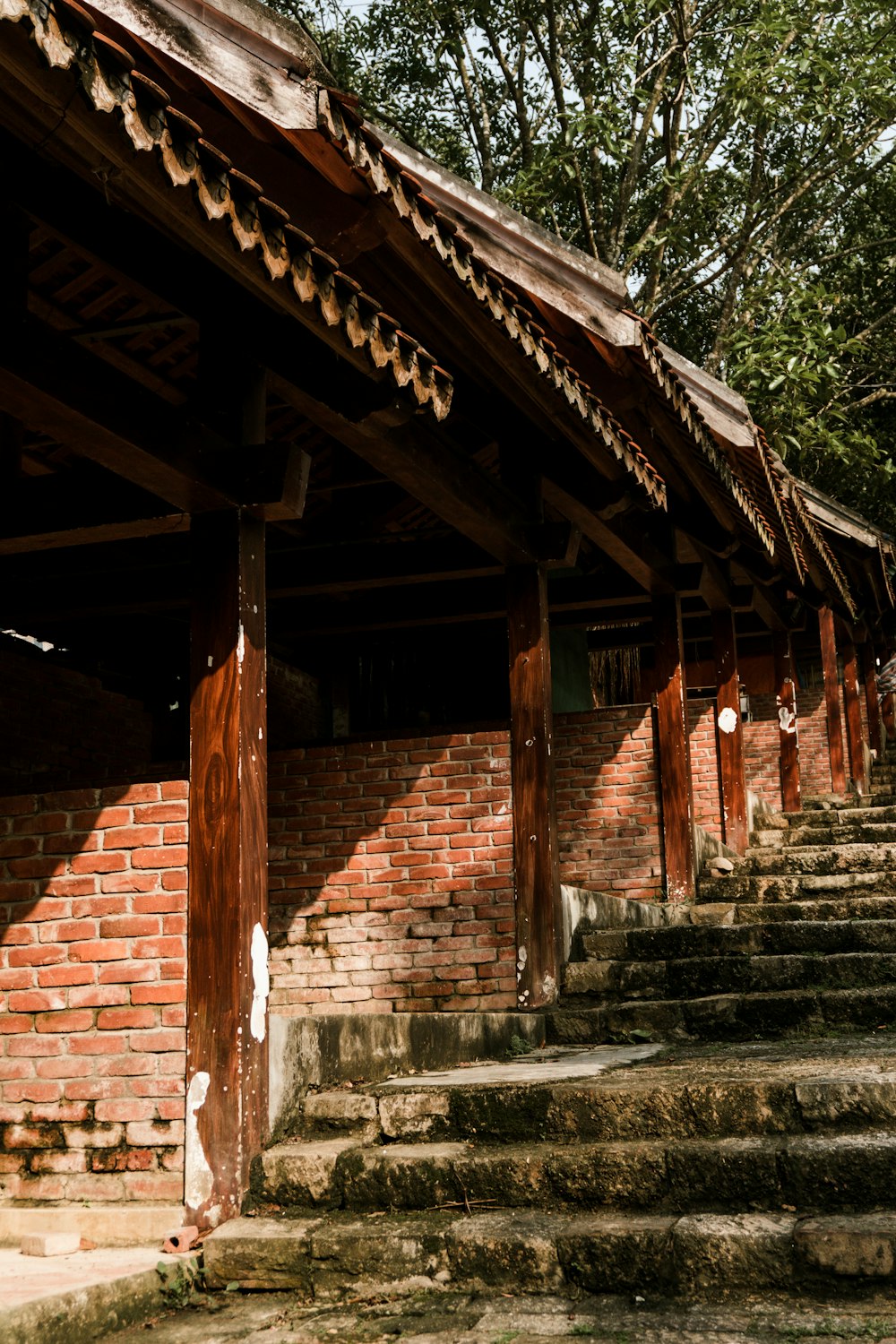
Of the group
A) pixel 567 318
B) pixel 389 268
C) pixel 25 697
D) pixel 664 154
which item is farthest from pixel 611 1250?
pixel 664 154

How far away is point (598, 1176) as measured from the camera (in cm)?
353

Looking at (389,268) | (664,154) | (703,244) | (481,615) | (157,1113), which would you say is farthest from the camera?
(703,244)

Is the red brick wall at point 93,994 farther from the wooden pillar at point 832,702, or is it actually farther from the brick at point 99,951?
the wooden pillar at point 832,702

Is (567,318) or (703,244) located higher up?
(703,244)

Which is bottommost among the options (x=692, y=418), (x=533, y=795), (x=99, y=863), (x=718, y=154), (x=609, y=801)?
(x=99, y=863)

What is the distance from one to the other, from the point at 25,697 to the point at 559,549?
3458 millimetres

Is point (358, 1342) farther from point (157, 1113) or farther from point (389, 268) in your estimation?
point (389, 268)

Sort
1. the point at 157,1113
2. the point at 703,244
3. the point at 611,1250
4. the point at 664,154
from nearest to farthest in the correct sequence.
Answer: the point at 611,1250 < the point at 157,1113 < the point at 664,154 < the point at 703,244

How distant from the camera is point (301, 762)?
21.3 feet

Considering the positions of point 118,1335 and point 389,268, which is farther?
point 389,268

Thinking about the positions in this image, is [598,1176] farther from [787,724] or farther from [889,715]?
[889,715]

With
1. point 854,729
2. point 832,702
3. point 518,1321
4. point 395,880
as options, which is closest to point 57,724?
point 395,880

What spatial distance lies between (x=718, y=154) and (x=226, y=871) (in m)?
12.8

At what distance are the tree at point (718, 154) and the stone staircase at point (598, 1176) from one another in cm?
860
